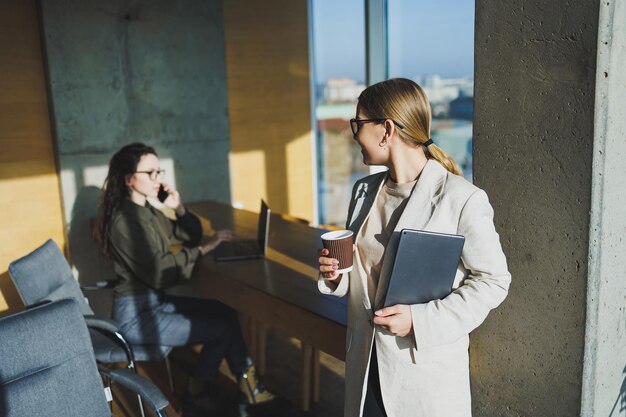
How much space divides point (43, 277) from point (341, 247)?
189 cm

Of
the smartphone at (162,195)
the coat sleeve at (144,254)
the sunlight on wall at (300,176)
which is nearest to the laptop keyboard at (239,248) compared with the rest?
→ the coat sleeve at (144,254)

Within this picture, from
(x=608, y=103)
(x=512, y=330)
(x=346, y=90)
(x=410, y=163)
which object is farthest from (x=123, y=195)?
(x=346, y=90)

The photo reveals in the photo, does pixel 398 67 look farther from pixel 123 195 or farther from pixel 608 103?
pixel 608 103

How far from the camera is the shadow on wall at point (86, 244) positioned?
177 inches

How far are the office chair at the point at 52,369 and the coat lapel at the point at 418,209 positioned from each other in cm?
100

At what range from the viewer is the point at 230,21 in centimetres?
539

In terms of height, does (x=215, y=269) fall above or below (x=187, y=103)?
below

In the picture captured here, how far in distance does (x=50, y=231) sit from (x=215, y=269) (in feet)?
6.06

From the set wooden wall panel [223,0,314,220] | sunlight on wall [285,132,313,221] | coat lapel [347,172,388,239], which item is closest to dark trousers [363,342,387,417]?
coat lapel [347,172,388,239]

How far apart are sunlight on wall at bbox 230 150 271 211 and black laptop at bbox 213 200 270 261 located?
1.94 m

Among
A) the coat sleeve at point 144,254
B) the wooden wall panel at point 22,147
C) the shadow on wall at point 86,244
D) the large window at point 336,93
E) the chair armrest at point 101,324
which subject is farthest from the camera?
the large window at point 336,93

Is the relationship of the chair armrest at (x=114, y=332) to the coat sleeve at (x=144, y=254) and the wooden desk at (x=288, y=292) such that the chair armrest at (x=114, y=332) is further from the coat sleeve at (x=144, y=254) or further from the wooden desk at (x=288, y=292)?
the wooden desk at (x=288, y=292)

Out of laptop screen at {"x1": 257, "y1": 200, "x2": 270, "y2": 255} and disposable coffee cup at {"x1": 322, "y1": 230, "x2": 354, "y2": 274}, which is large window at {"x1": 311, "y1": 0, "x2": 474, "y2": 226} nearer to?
laptop screen at {"x1": 257, "y1": 200, "x2": 270, "y2": 255}

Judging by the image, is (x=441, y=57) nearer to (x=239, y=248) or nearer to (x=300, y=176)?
(x=300, y=176)
